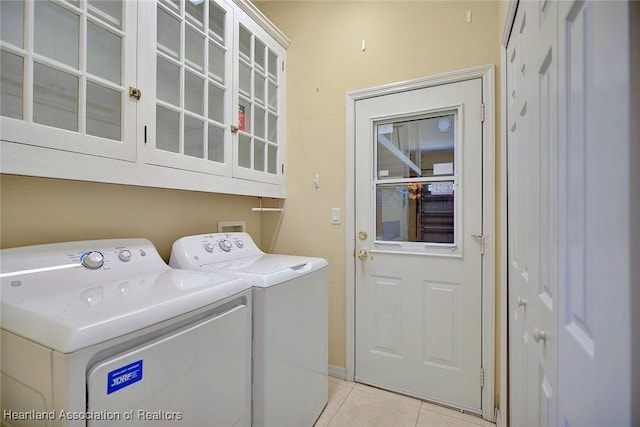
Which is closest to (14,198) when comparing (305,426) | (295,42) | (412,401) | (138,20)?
(138,20)

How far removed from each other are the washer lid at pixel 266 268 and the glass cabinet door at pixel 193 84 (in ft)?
1.77

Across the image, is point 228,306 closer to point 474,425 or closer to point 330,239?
point 330,239

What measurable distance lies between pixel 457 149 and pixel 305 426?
1.85 metres

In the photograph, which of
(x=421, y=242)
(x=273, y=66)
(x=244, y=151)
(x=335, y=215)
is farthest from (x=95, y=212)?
(x=421, y=242)

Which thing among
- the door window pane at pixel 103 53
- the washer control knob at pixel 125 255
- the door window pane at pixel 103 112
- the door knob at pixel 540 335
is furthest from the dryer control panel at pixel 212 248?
the door knob at pixel 540 335

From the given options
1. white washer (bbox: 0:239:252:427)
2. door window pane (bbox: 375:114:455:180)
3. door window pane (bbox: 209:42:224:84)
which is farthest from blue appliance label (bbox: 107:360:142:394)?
door window pane (bbox: 375:114:455:180)

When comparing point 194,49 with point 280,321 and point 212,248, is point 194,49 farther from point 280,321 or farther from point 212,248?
point 280,321

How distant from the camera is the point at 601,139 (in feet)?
1.50

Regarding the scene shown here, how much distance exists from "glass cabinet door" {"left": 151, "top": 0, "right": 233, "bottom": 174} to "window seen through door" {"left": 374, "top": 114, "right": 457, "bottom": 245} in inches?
41.9

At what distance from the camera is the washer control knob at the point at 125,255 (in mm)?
1236

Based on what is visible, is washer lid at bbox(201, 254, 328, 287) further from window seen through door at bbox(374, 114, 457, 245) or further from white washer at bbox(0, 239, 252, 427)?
window seen through door at bbox(374, 114, 457, 245)

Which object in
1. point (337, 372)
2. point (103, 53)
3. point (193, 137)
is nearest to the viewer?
point (103, 53)

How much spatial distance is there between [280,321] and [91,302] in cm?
74

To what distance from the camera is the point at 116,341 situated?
741 mm
